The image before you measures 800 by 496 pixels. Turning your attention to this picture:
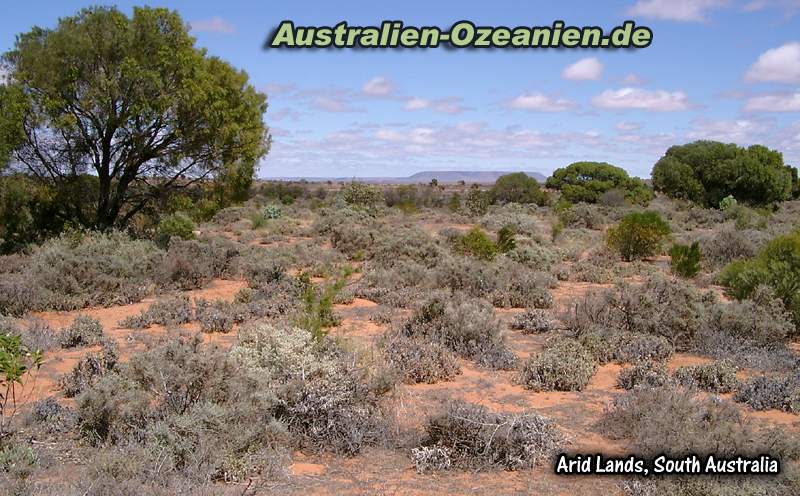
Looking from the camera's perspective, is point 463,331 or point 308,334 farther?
point 463,331

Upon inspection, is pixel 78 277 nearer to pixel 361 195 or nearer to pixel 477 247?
pixel 477 247

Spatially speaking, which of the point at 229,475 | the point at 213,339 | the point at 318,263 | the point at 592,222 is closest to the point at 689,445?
the point at 229,475

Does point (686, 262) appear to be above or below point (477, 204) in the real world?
below

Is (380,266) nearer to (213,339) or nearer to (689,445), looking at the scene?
(213,339)

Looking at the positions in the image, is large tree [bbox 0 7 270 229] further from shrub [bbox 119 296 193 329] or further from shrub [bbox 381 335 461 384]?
shrub [bbox 381 335 461 384]

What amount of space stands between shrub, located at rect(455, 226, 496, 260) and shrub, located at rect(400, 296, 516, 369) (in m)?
6.52

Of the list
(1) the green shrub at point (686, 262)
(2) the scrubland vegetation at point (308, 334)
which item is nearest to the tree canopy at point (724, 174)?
(2) the scrubland vegetation at point (308, 334)

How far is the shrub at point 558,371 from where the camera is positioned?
761 cm

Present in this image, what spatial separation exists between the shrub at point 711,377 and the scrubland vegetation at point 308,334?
5 cm

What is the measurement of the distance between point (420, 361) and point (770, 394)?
3908 mm

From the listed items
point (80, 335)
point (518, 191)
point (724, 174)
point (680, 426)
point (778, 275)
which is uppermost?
point (724, 174)

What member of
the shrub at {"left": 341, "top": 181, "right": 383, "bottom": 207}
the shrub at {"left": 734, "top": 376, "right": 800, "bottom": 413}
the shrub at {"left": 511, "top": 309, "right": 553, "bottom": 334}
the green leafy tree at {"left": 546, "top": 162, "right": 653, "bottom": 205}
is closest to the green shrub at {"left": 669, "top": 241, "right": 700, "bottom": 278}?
the shrub at {"left": 511, "top": 309, "right": 553, "bottom": 334}

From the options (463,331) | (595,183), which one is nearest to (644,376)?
(463,331)

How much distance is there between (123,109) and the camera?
15266 millimetres
